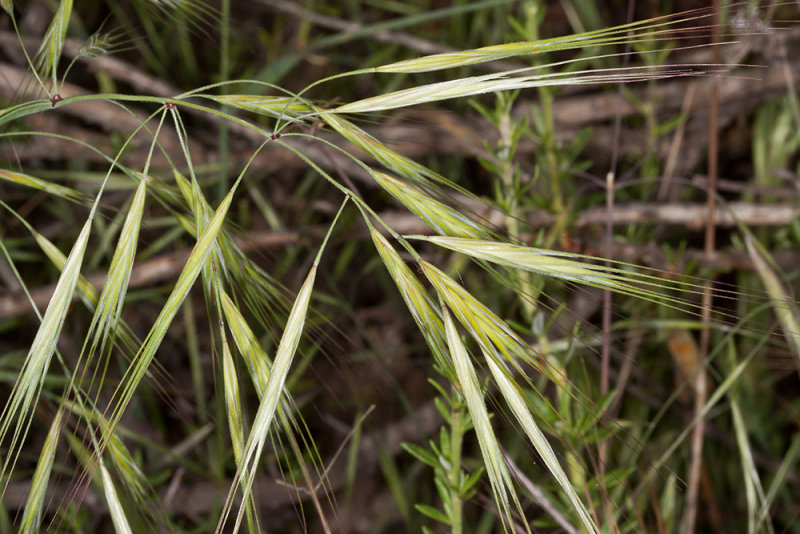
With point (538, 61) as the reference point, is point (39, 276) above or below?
below

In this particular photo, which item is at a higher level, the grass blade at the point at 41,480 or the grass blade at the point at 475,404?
the grass blade at the point at 475,404

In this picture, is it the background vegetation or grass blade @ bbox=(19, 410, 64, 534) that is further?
the background vegetation

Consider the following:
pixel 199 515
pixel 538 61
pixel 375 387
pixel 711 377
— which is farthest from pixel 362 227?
pixel 711 377

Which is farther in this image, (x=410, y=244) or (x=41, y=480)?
(x=410, y=244)

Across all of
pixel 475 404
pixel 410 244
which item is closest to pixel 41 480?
pixel 475 404

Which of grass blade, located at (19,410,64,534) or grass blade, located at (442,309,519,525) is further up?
grass blade, located at (442,309,519,525)

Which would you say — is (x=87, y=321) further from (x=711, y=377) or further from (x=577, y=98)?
(x=711, y=377)

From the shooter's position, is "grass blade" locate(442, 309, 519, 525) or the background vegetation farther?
the background vegetation

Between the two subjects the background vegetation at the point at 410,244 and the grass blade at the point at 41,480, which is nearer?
the grass blade at the point at 41,480

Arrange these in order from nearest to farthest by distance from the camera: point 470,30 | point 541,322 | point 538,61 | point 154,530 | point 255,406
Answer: point 154,530 < point 541,322 < point 538,61 < point 255,406 < point 470,30

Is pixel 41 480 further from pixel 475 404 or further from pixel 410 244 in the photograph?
pixel 410 244

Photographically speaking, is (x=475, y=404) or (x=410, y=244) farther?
(x=410, y=244)
